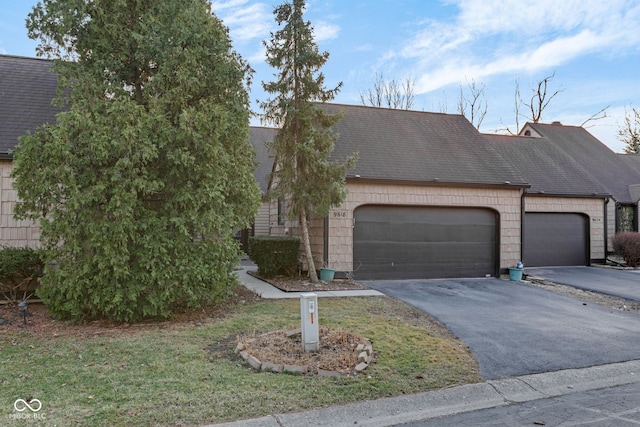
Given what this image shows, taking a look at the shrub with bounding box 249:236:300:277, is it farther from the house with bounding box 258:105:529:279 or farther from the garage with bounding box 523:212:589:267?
the garage with bounding box 523:212:589:267

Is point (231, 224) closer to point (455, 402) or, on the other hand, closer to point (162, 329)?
point (162, 329)

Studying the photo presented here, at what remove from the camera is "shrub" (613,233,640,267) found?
14.8m

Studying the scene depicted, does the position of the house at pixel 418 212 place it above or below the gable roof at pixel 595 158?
below

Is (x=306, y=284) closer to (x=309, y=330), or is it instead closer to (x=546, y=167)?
(x=309, y=330)

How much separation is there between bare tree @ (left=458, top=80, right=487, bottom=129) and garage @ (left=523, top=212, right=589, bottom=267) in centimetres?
1783

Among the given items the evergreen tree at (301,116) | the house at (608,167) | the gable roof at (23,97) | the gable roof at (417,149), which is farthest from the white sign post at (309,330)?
the house at (608,167)

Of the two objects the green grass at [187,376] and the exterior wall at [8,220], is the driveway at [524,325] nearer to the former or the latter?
the green grass at [187,376]

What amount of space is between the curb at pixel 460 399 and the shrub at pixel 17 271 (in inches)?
248

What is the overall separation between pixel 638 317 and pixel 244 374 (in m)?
7.59

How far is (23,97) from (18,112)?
2.24 ft

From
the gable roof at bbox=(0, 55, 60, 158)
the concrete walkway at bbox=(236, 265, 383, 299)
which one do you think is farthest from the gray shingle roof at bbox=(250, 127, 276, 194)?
the gable roof at bbox=(0, 55, 60, 158)

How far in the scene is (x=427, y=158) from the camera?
13.3m

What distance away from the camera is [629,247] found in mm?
14867

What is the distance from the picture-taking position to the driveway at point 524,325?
5.37m
